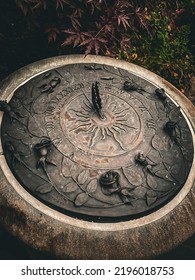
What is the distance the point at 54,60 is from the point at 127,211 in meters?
2.01

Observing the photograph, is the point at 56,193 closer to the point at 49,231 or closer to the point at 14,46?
the point at 49,231

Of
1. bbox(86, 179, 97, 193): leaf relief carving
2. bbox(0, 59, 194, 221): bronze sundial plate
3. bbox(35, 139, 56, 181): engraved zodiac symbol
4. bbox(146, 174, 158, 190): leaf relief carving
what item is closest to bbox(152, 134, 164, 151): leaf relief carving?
bbox(0, 59, 194, 221): bronze sundial plate

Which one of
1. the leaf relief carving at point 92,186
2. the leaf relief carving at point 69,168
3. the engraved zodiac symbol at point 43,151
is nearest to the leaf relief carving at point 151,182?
the leaf relief carving at point 92,186

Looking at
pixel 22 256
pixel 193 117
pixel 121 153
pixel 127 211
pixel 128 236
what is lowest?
pixel 22 256

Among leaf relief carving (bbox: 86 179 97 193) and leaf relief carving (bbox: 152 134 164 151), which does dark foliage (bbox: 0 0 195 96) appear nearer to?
leaf relief carving (bbox: 152 134 164 151)

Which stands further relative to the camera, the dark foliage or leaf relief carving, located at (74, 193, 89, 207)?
the dark foliage

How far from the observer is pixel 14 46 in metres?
4.54

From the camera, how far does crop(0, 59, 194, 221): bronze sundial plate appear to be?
263 cm

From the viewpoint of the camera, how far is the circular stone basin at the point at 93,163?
8.33ft

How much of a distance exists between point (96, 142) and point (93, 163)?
267 mm

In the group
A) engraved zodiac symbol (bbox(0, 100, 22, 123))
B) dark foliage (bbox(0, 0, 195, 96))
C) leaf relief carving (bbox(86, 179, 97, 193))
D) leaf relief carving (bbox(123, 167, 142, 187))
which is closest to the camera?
leaf relief carving (bbox(86, 179, 97, 193))

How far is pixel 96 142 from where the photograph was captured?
304 centimetres

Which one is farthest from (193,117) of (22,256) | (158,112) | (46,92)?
(22,256)

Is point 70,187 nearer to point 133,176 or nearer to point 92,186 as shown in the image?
point 92,186
